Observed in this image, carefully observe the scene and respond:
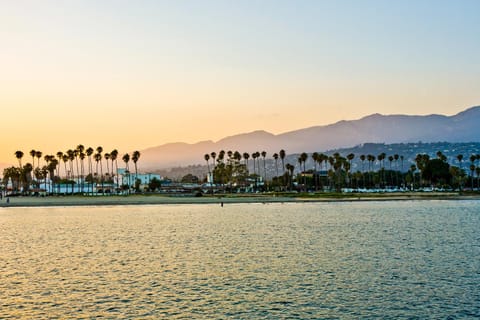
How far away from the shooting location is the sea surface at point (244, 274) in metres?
26.9

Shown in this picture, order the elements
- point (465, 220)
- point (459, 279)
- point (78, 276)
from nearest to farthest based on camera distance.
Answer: point (459, 279), point (78, 276), point (465, 220)

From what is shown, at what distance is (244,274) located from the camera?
36.7 metres

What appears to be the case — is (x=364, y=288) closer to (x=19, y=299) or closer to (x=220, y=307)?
(x=220, y=307)

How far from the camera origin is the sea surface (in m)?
26.9

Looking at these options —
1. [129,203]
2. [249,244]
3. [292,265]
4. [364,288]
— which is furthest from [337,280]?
[129,203]

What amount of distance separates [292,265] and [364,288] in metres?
9.31

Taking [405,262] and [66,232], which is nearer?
[405,262]

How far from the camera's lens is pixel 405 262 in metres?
41.3

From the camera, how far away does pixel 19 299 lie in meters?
29.6

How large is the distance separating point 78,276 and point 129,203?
114502 mm

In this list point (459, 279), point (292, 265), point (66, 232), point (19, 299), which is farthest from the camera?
point (66, 232)

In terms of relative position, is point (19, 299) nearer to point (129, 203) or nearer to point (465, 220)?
point (465, 220)

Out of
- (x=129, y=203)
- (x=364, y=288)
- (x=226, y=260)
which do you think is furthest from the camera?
(x=129, y=203)

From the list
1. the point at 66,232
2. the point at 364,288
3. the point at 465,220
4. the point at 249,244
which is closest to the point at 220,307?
the point at 364,288
